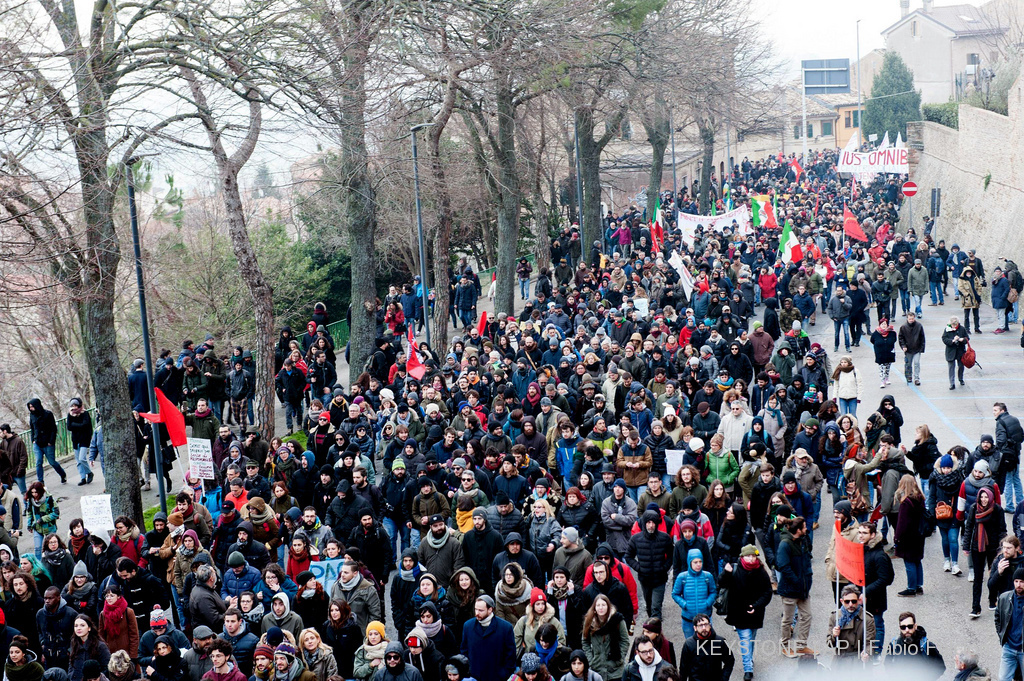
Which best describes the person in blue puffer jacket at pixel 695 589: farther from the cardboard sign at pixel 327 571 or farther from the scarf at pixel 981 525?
the cardboard sign at pixel 327 571

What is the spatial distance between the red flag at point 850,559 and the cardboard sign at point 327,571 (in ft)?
14.7

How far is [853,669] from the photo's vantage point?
9438 mm

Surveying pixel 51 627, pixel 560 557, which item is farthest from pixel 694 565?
pixel 51 627

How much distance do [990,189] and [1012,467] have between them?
2391 cm

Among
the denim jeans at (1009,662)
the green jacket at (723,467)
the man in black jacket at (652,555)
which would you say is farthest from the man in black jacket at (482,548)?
the denim jeans at (1009,662)

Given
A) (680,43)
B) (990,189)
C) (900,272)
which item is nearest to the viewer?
(900,272)

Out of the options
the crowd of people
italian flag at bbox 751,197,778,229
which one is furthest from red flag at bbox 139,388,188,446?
italian flag at bbox 751,197,778,229

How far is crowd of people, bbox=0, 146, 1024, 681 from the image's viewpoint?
956 centimetres

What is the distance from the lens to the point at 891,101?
76.8m

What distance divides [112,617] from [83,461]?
8545 mm

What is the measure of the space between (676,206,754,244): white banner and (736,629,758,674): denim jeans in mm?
21817

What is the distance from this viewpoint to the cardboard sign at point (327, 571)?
35.6 ft

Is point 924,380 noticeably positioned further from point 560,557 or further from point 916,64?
point 916,64

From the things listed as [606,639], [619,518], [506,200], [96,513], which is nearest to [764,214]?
[506,200]
